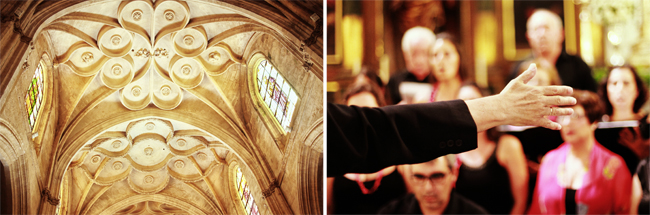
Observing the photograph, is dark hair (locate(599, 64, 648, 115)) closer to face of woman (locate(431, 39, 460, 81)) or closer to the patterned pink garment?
the patterned pink garment

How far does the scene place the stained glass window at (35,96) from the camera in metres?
3.51

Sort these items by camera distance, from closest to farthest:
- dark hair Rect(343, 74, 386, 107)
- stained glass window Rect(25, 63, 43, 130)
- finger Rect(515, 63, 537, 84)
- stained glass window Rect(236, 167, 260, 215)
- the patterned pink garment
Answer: finger Rect(515, 63, 537, 84) → stained glass window Rect(25, 63, 43, 130) → stained glass window Rect(236, 167, 260, 215) → dark hair Rect(343, 74, 386, 107) → the patterned pink garment

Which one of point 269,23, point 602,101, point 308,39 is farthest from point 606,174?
point 269,23

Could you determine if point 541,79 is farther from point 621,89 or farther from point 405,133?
point 405,133

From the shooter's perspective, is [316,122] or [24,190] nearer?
[24,190]

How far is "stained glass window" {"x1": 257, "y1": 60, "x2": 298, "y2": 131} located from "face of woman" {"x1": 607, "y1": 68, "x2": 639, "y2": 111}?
7.83 feet

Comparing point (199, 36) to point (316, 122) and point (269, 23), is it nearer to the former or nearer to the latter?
point (269, 23)

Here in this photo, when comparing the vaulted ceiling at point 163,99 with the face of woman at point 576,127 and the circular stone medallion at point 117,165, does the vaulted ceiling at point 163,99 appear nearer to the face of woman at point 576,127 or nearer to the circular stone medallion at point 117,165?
the circular stone medallion at point 117,165

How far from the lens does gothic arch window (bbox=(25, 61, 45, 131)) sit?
138 inches

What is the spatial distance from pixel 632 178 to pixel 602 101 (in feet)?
2.08

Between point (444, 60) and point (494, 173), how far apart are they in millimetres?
923

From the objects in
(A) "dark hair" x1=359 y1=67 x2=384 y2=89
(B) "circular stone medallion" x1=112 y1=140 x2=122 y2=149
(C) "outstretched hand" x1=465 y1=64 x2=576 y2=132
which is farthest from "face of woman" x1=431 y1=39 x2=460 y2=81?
(B) "circular stone medallion" x1=112 y1=140 x2=122 y2=149

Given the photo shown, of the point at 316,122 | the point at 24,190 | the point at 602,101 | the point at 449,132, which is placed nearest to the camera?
the point at 449,132

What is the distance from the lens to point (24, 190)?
11.2 ft
